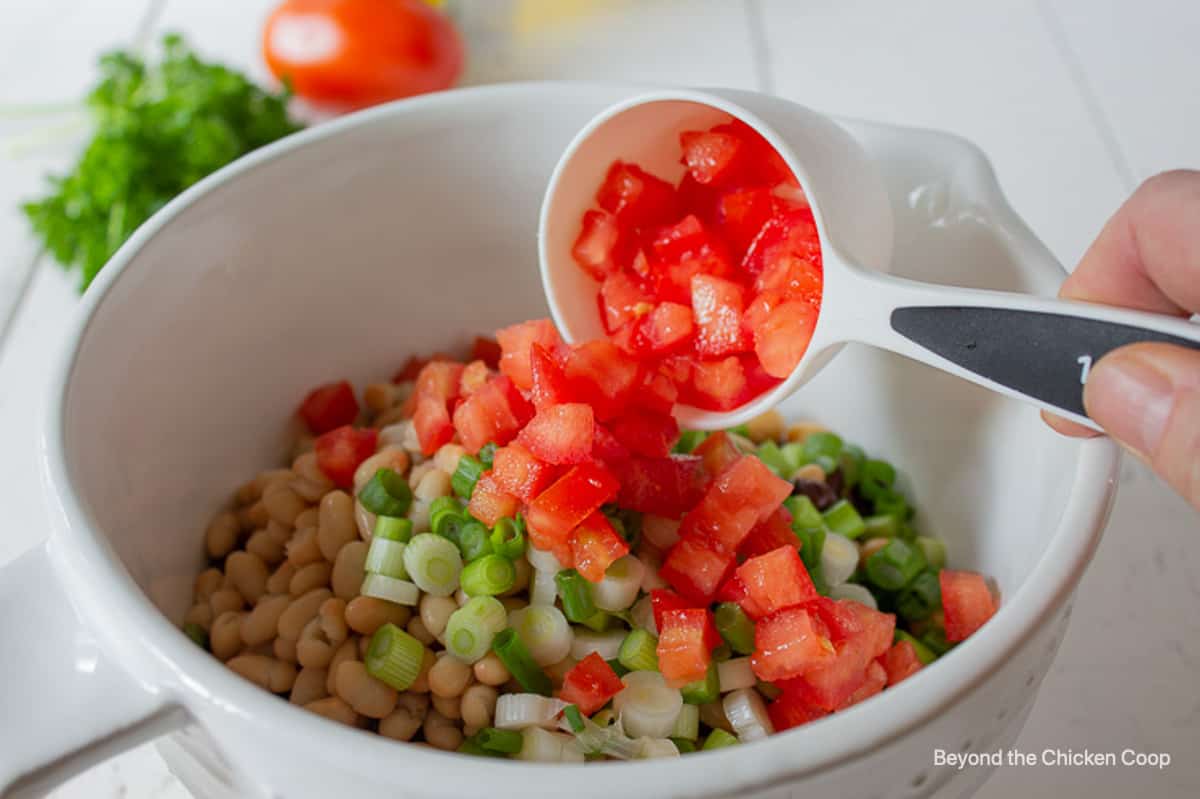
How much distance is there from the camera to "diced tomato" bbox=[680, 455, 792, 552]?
1.37 meters

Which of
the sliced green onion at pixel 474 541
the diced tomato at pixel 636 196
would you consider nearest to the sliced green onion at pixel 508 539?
the sliced green onion at pixel 474 541

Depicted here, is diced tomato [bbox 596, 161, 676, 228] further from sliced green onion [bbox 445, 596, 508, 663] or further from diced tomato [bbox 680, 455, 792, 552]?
sliced green onion [bbox 445, 596, 508, 663]

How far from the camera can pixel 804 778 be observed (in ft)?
2.96

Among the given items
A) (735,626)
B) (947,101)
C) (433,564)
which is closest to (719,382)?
(735,626)

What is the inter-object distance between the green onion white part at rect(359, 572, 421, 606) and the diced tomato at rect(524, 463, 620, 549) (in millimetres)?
183

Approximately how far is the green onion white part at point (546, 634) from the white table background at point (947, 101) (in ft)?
1.77

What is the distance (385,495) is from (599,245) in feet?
1.40

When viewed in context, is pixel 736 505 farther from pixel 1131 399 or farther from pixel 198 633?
pixel 198 633

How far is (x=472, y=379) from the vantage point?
1.59 m

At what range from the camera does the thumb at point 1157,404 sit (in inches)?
36.0

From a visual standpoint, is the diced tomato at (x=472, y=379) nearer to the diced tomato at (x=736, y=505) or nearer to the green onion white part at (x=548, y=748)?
the diced tomato at (x=736, y=505)

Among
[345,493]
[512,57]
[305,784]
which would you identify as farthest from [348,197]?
[512,57]

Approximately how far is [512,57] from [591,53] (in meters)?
0.19

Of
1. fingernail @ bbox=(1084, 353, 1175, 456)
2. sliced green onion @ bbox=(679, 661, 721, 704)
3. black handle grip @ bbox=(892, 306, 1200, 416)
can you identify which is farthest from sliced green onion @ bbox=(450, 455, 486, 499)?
fingernail @ bbox=(1084, 353, 1175, 456)
